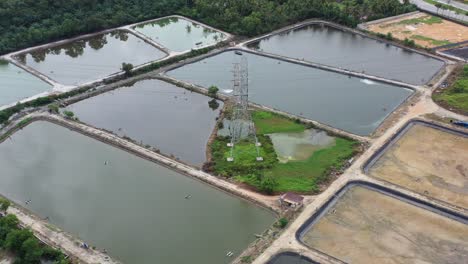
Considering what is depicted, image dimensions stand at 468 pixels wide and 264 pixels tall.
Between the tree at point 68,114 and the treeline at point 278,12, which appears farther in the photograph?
the treeline at point 278,12

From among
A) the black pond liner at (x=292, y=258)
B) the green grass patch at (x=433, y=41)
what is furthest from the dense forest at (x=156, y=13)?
the black pond liner at (x=292, y=258)

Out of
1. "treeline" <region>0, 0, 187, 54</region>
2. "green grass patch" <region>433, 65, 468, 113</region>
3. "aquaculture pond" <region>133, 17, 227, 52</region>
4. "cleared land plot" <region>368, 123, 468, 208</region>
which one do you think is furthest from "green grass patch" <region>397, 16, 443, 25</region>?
"treeline" <region>0, 0, 187, 54</region>

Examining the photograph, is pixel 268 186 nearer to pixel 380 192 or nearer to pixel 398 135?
pixel 380 192

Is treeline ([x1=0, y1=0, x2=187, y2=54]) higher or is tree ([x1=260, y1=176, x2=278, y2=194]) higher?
treeline ([x1=0, y1=0, x2=187, y2=54])

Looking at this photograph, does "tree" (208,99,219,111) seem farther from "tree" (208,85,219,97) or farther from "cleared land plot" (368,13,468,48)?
"cleared land plot" (368,13,468,48)

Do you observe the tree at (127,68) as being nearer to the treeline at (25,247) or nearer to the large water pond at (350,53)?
the large water pond at (350,53)

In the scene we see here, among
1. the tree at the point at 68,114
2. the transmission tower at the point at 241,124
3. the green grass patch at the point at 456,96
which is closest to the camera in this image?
the transmission tower at the point at 241,124

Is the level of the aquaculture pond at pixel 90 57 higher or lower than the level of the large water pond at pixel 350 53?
lower
